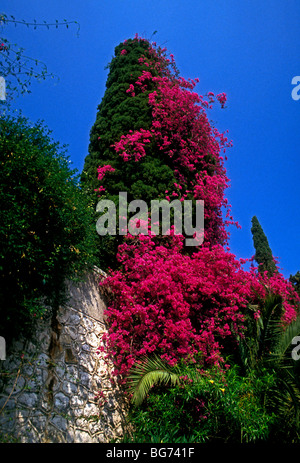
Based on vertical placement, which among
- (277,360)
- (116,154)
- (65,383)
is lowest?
(65,383)

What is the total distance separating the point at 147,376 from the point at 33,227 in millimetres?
3117

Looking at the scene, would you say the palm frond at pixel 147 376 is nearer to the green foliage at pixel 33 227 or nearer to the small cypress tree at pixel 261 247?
the green foliage at pixel 33 227

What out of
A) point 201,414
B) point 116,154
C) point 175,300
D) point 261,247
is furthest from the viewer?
point 261,247

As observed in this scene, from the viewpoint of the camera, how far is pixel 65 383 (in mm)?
4926

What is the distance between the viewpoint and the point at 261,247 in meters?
21.2

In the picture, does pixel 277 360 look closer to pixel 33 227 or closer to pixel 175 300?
pixel 175 300

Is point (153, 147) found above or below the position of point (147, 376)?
above

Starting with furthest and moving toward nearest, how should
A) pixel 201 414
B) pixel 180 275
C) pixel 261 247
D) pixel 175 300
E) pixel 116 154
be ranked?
pixel 261 247
pixel 116 154
pixel 180 275
pixel 175 300
pixel 201 414

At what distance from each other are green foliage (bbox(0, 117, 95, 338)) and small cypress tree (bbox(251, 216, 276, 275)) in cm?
1680

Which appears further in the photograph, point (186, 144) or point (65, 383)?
point (186, 144)

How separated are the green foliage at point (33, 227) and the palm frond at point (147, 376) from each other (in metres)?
1.95

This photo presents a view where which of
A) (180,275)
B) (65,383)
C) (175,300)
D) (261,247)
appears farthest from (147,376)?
(261,247)

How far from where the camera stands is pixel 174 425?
16.5 ft

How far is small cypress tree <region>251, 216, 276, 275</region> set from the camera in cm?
2020
